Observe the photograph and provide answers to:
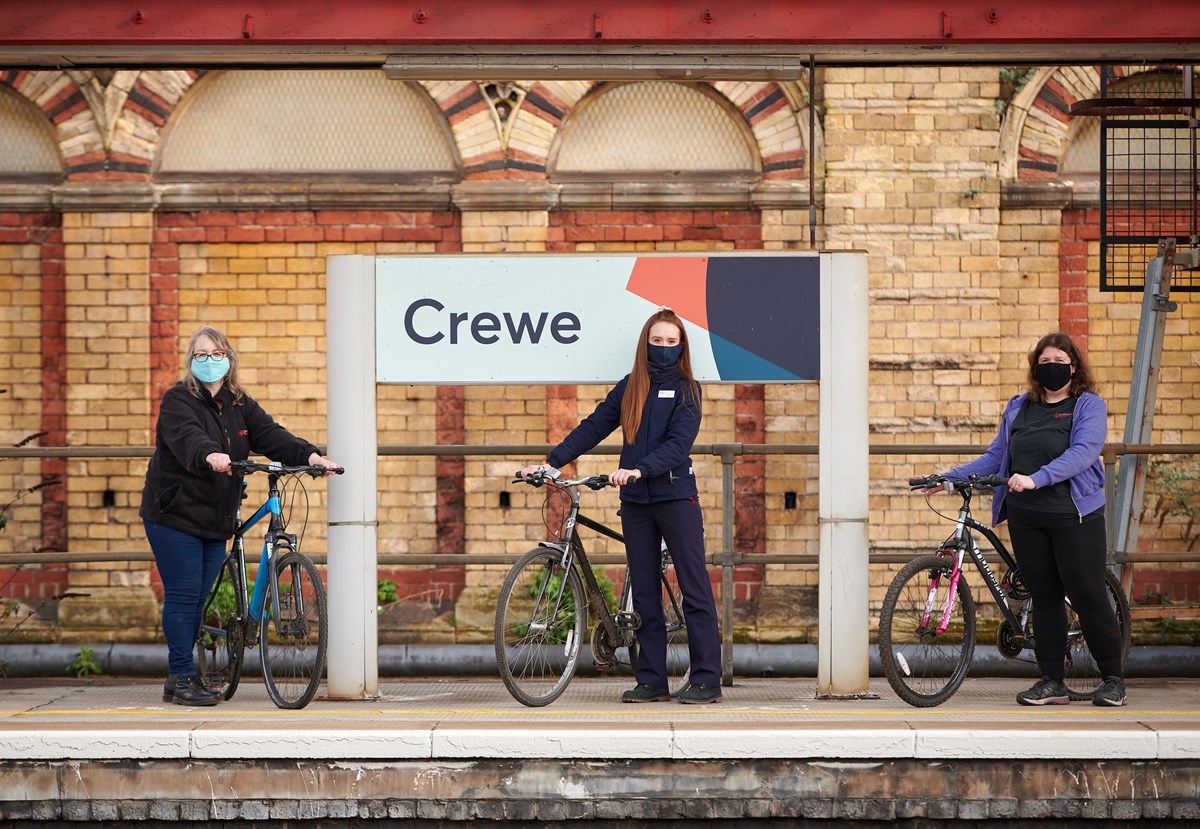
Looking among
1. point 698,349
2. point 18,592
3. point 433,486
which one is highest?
point 698,349

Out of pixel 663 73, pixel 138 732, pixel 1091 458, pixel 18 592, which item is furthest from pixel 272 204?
pixel 1091 458

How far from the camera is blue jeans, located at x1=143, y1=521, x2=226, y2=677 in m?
7.14

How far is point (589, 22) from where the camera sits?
695 cm

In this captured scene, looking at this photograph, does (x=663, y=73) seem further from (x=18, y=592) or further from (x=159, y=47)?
(x=18, y=592)

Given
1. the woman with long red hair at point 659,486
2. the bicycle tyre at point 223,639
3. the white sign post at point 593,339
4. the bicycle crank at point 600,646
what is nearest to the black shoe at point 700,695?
the woman with long red hair at point 659,486

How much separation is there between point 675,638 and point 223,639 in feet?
8.30

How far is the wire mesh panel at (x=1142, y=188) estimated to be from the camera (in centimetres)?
867

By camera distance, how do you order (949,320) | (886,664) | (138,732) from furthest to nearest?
(949,320) < (886,664) < (138,732)

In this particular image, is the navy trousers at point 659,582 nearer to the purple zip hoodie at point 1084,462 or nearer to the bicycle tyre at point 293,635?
the purple zip hoodie at point 1084,462

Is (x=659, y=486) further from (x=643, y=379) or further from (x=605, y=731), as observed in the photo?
(x=605, y=731)

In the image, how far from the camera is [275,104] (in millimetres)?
10891

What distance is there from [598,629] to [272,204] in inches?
197

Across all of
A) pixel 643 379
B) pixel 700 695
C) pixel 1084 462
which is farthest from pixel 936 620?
pixel 643 379

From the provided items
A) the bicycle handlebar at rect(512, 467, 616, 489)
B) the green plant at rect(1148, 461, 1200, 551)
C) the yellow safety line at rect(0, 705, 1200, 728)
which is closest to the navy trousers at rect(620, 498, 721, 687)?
the bicycle handlebar at rect(512, 467, 616, 489)
